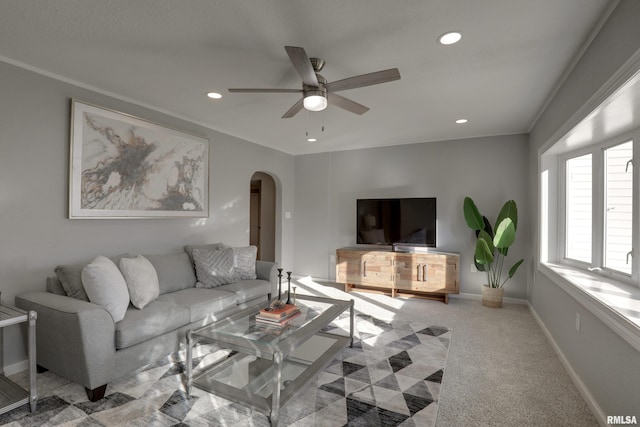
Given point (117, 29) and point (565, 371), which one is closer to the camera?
point (117, 29)

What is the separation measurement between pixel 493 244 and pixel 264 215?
4268 millimetres

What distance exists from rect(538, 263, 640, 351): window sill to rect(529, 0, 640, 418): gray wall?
94 millimetres

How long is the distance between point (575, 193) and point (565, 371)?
1.71 meters

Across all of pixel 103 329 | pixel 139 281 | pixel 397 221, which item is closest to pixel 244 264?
pixel 139 281

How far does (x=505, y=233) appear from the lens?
3.99m

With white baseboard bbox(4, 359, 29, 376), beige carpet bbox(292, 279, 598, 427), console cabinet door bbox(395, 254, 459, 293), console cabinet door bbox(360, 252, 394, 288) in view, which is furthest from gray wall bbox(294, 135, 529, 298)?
white baseboard bbox(4, 359, 29, 376)

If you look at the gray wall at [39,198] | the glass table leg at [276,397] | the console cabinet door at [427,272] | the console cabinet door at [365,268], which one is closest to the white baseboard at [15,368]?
the gray wall at [39,198]

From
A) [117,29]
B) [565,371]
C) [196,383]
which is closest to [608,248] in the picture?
[565,371]

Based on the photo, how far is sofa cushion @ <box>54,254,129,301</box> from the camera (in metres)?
2.46

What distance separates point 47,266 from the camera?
2.68m

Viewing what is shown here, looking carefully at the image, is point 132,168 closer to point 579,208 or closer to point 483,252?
point 483,252

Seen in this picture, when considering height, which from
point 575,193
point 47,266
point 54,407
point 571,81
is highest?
point 571,81

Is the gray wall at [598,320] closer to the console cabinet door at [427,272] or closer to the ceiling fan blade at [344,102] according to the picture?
the console cabinet door at [427,272]

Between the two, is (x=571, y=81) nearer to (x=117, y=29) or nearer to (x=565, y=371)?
(x=565, y=371)
